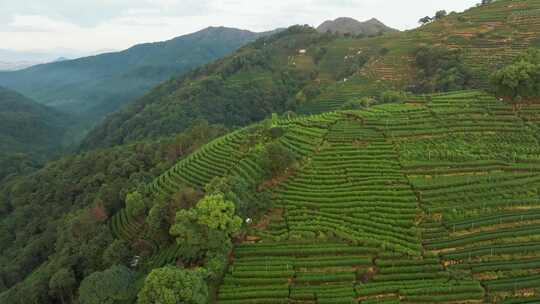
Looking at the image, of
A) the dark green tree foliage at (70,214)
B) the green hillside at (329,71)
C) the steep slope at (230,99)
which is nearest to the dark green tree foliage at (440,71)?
the green hillside at (329,71)

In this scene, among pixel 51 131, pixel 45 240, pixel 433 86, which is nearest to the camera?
pixel 45 240

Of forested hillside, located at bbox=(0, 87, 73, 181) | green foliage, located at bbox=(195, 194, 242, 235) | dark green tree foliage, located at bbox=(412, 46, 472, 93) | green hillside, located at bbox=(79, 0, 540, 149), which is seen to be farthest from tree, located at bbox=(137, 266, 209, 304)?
forested hillside, located at bbox=(0, 87, 73, 181)

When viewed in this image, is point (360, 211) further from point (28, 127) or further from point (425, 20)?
point (28, 127)

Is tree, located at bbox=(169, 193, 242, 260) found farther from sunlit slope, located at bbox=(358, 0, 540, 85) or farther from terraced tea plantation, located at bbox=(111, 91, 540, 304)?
sunlit slope, located at bbox=(358, 0, 540, 85)

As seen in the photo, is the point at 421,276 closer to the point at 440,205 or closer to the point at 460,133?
the point at 440,205

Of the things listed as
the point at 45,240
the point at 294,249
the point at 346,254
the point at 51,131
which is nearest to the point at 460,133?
the point at 346,254

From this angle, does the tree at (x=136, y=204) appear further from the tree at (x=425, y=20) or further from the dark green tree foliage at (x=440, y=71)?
the tree at (x=425, y=20)

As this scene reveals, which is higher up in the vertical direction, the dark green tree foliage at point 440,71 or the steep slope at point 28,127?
the dark green tree foliage at point 440,71
